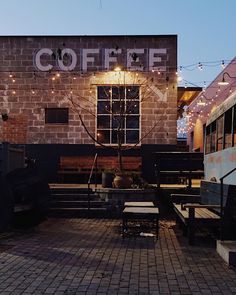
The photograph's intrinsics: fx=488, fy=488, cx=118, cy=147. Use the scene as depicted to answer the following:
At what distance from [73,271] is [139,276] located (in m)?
0.96

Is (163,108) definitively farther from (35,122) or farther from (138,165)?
(35,122)

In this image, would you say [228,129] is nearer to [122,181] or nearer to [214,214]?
[214,214]

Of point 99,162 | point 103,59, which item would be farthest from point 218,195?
point 103,59

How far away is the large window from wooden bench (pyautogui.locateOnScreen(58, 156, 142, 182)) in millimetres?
753

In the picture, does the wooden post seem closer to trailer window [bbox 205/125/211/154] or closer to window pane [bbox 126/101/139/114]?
trailer window [bbox 205/125/211/154]

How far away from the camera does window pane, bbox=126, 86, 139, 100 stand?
61.7 feet

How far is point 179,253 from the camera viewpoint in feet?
28.0

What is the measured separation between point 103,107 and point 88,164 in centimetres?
231

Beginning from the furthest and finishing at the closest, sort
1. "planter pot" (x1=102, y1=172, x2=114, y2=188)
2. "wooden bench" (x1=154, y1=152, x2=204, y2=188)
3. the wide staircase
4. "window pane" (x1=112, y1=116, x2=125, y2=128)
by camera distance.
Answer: "window pane" (x1=112, y1=116, x2=125, y2=128)
"wooden bench" (x1=154, y1=152, x2=204, y2=188)
"planter pot" (x1=102, y1=172, x2=114, y2=188)
the wide staircase

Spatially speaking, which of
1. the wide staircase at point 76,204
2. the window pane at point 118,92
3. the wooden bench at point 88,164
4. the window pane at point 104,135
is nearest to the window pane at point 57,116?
the window pane at point 104,135

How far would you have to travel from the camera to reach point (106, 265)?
292 inches

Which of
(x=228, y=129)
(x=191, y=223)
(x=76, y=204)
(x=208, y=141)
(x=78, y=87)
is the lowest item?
(x=76, y=204)

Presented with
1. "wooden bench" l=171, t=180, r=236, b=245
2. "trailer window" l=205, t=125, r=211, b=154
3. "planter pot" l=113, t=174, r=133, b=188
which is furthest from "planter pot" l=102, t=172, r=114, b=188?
"wooden bench" l=171, t=180, r=236, b=245

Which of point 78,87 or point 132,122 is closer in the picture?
point 78,87
